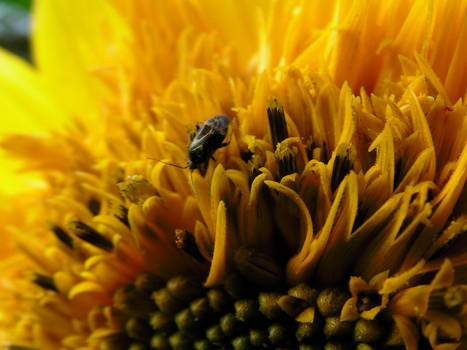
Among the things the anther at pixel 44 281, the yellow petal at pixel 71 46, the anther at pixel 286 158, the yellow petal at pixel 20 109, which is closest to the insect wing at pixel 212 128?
the anther at pixel 286 158

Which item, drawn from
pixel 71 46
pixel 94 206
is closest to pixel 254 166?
pixel 94 206

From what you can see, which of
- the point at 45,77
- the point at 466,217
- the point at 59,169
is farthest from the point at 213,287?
the point at 45,77

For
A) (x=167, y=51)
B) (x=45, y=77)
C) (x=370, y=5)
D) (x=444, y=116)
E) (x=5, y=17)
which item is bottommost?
(x=444, y=116)

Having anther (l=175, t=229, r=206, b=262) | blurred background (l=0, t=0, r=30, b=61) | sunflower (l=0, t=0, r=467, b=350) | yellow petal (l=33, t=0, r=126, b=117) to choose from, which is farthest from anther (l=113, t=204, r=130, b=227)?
blurred background (l=0, t=0, r=30, b=61)

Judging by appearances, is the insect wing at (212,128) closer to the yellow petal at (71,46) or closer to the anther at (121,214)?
the anther at (121,214)

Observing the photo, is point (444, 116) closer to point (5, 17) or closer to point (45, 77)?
point (45, 77)

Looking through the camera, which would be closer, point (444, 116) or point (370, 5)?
point (444, 116)

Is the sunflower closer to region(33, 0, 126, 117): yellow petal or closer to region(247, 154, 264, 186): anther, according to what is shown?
region(247, 154, 264, 186): anther
